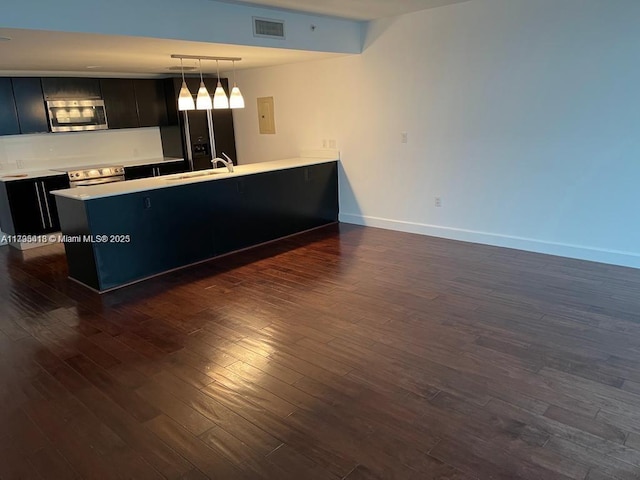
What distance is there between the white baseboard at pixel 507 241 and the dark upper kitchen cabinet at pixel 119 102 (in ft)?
11.4

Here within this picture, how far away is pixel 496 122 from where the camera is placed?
15.9ft

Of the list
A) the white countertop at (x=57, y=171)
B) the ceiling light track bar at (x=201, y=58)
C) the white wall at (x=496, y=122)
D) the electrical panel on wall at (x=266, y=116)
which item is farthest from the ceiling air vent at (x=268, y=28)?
the white countertop at (x=57, y=171)

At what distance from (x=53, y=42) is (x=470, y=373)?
156 inches

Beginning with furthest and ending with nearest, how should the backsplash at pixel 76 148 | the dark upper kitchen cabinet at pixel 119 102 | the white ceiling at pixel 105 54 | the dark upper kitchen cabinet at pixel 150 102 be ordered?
the dark upper kitchen cabinet at pixel 150 102 → the dark upper kitchen cabinet at pixel 119 102 → the backsplash at pixel 76 148 → the white ceiling at pixel 105 54

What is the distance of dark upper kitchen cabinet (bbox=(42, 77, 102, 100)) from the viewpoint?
605cm

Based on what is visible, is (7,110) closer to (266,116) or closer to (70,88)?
(70,88)

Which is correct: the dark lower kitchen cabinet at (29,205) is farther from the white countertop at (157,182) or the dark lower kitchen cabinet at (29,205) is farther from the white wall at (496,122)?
the white wall at (496,122)

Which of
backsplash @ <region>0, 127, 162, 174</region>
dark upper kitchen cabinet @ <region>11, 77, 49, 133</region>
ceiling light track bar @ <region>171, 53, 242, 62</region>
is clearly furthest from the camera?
backsplash @ <region>0, 127, 162, 174</region>

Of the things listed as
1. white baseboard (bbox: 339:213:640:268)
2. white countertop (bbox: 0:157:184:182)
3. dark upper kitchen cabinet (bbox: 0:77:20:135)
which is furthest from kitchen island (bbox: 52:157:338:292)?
dark upper kitchen cabinet (bbox: 0:77:20:135)

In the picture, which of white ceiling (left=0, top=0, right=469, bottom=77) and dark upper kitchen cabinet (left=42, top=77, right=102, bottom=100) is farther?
dark upper kitchen cabinet (left=42, top=77, right=102, bottom=100)

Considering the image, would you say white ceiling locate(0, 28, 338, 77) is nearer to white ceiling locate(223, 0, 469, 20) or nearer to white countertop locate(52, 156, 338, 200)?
white ceiling locate(223, 0, 469, 20)

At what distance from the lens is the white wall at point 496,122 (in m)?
4.18

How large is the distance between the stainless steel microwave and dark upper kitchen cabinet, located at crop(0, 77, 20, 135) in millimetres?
398

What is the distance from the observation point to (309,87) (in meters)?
6.37
